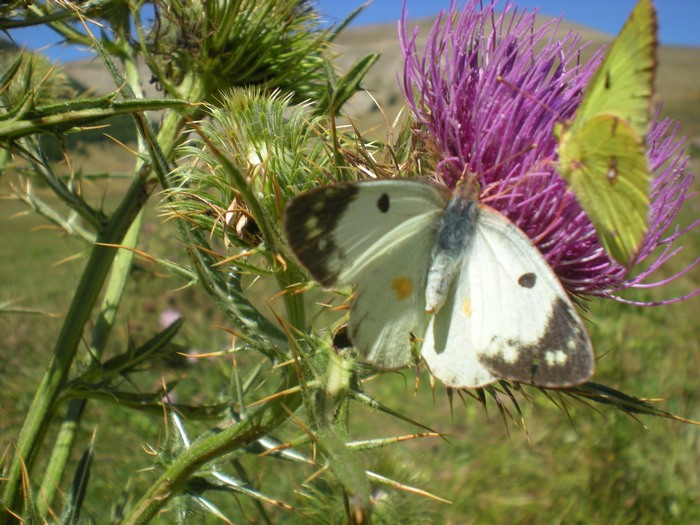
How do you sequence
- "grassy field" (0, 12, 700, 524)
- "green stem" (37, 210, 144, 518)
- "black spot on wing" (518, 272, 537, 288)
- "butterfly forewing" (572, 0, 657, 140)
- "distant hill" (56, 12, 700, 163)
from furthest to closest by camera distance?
"distant hill" (56, 12, 700, 163), "grassy field" (0, 12, 700, 524), "green stem" (37, 210, 144, 518), "black spot on wing" (518, 272, 537, 288), "butterfly forewing" (572, 0, 657, 140)

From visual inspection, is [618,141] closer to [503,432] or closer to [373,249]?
[373,249]

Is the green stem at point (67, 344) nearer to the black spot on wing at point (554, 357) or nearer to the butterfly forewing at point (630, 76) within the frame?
the black spot on wing at point (554, 357)

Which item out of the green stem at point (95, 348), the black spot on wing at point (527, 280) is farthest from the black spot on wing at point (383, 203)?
the green stem at point (95, 348)

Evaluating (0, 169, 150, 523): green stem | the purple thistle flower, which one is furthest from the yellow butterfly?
(0, 169, 150, 523): green stem

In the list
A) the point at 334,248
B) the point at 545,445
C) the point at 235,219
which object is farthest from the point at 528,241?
the point at 545,445

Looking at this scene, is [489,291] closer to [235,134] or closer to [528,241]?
[528,241]

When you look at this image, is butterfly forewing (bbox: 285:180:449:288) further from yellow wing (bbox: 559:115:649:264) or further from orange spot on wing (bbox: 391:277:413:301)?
yellow wing (bbox: 559:115:649:264)

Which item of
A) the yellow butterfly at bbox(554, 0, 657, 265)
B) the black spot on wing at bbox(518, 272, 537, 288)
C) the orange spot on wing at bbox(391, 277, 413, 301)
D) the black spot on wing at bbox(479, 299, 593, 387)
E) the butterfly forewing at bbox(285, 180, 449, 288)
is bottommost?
the black spot on wing at bbox(479, 299, 593, 387)
